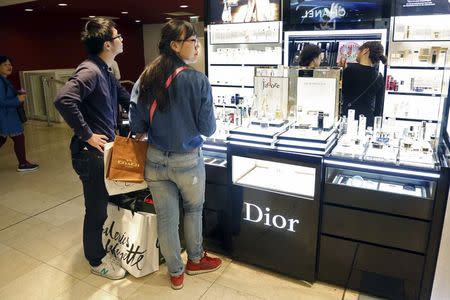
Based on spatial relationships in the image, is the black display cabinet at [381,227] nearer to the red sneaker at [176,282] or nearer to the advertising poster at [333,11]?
the red sneaker at [176,282]

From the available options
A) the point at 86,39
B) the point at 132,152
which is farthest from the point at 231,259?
the point at 86,39

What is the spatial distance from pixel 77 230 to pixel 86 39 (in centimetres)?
178

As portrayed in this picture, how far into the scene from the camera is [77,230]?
3.14 meters

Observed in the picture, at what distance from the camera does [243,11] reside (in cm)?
393

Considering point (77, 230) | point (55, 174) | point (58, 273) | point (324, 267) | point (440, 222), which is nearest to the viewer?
point (440, 222)

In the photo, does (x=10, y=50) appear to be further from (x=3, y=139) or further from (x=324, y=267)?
(x=324, y=267)

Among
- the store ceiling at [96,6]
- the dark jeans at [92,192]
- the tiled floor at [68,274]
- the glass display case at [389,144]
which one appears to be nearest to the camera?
the glass display case at [389,144]

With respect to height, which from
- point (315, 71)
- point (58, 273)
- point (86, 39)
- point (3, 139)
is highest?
point (86, 39)

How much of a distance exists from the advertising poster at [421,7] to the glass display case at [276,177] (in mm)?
1997

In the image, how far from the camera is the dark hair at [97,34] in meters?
2.10

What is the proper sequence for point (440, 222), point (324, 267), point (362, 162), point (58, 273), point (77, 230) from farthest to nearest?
point (77, 230)
point (58, 273)
point (324, 267)
point (362, 162)
point (440, 222)

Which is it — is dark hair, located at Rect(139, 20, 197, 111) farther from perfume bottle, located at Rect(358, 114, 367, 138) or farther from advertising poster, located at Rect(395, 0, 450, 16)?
advertising poster, located at Rect(395, 0, 450, 16)

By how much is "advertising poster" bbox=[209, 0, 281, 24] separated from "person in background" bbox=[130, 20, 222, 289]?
2.07 m

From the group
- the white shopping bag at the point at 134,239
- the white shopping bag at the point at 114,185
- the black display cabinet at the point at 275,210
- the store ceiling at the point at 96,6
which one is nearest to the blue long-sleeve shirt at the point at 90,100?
the white shopping bag at the point at 114,185
